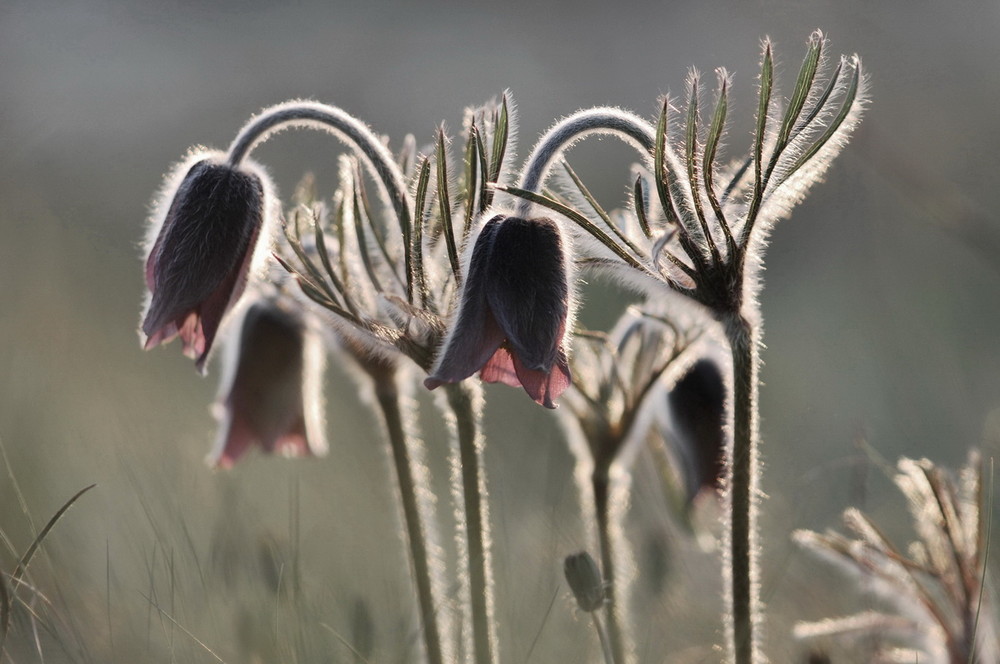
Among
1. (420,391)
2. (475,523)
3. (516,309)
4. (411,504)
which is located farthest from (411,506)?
(420,391)

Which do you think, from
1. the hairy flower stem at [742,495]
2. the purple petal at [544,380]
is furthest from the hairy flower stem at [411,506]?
the hairy flower stem at [742,495]

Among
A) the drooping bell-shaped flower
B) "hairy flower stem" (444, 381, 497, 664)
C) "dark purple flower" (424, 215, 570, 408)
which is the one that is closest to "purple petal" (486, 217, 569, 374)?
"dark purple flower" (424, 215, 570, 408)

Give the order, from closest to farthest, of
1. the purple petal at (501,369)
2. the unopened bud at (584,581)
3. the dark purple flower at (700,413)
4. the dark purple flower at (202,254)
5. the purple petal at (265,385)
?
the unopened bud at (584,581) < the purple petal at (501,369) < the dark purple flower at (202,254) < the dark purple flower at (700,413) < the purple petal at (265,385)

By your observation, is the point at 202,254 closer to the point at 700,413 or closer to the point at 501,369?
the point at 501,369

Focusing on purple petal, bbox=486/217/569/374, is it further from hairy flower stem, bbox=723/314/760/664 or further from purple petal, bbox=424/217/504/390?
hairy flower stem, bbox=723/314/760/664

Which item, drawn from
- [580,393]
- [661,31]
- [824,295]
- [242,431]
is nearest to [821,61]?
[580,393]

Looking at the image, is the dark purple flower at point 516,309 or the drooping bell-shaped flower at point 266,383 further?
the drooping bell-shaped flower at point 266,383

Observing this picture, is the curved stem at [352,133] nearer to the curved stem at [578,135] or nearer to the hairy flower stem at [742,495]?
the curved stem at [578,135]

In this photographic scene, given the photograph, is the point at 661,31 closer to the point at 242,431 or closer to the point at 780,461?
the point at 780,461
